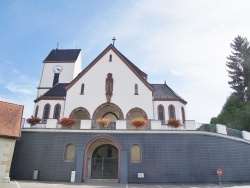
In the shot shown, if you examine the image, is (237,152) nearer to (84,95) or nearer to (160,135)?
(160,135)

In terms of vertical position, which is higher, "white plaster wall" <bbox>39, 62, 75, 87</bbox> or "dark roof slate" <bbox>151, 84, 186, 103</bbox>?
"white plaster wall" <bbox>39, 62, 75, 87</bbox>

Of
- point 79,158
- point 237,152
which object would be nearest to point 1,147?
point 79,158

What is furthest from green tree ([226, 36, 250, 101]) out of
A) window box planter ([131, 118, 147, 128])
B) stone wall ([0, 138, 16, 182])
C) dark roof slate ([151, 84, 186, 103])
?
stone wall ([0, 138, 16, 182])

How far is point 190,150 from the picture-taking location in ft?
59.2

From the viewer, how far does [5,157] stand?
15.8m

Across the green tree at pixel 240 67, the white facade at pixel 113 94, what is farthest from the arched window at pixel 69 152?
the green tree at pixel 240 67

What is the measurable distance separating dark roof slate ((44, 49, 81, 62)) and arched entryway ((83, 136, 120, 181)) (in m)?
24.6

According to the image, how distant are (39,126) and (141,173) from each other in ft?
34.9

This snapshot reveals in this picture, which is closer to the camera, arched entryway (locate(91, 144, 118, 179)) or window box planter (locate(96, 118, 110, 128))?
arched entryway (locate(91, 144, 118, 179))

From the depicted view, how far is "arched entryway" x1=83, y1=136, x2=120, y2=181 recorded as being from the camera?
60.3ft

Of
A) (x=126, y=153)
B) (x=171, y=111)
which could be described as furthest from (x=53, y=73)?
(x=126, y=153)

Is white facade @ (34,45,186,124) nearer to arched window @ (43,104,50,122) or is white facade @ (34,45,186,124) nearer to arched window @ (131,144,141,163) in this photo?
arched window @ (43,104,50,122)

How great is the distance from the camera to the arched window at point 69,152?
18492mm

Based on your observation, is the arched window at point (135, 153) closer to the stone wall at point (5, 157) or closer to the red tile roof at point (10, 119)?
the red tile roof at point (10, 119)
